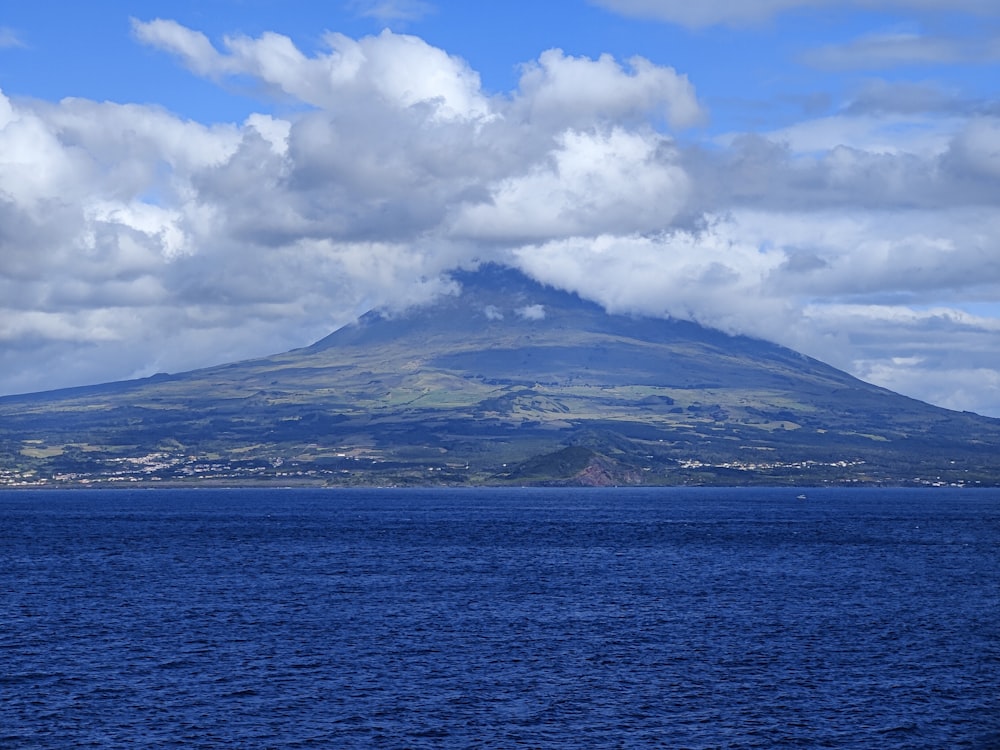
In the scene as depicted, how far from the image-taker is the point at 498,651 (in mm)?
71875

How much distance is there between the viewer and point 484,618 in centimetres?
8494

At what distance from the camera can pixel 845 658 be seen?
2768 inches

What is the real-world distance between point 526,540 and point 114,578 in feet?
211

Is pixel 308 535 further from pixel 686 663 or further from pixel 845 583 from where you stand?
pixel 686 663

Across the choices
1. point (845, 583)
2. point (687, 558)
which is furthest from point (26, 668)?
point (687, 558)

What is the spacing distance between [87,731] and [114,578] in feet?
199

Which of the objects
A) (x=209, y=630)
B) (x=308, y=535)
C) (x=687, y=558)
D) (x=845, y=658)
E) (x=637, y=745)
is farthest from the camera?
(x=308, y=535)

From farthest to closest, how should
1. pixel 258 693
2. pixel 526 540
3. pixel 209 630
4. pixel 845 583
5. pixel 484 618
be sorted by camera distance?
pixel 526 540
pixel 845 583
pixel 484 618
pixel 209 630
pixel 258 693

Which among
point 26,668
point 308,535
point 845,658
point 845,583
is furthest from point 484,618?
point 308,535

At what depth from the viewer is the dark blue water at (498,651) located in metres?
54.2

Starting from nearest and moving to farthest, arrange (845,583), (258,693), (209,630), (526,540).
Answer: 1. (258,693)
2. (209,630)
3. (845,583)
4. (526,540)

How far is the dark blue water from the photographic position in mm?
54219

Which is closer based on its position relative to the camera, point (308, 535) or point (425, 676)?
point (425, 676)

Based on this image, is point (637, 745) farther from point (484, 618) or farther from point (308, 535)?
point (308, 535)
